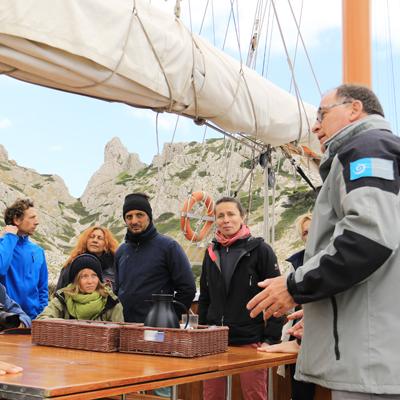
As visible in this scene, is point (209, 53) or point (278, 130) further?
point (278, 130)

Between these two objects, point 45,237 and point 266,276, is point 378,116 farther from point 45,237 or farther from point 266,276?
point 45,237

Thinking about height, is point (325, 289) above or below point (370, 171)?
below

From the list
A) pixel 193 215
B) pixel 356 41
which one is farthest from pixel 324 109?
pixel 193 215

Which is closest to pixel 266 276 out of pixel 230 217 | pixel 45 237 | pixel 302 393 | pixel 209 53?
pixel 230 217

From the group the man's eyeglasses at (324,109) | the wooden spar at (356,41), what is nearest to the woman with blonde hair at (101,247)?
the man's eyeglasses at (324,109)

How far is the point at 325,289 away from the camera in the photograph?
1.75 m

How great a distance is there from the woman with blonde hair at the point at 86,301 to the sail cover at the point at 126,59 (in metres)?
0.84

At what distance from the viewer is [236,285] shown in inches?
133

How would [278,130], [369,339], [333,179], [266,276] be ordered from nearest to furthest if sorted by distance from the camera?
[369,339] → [333,179] → [266,276] → [278,130]

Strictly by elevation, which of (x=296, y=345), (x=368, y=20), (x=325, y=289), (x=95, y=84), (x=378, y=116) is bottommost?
(x=296, y=345)

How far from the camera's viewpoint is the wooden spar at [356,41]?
18.5 feet

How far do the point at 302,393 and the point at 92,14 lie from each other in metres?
1.94

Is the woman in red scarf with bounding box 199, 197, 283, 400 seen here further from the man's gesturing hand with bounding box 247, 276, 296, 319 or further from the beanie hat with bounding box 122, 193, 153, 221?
the man's gesturing hand with bounding box 247, 276, 296, 319

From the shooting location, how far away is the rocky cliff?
189ft
